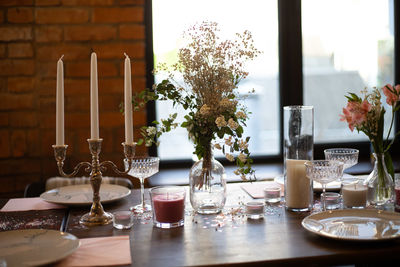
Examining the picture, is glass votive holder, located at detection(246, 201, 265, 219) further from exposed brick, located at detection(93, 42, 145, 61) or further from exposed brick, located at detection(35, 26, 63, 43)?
exposed brick, located at detection(35, 26, 63, 43)

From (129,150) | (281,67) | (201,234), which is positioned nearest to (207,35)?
(129,150)

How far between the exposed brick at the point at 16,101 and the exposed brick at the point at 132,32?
0.54 metres

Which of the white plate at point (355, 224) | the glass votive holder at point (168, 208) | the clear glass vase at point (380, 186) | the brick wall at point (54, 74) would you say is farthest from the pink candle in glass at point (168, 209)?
the brick wall at point (54, 74)

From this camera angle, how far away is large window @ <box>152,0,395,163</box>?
9.77 feet

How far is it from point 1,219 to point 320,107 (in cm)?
200

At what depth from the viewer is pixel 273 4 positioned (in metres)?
3.04

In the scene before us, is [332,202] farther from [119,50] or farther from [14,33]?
[14,33]

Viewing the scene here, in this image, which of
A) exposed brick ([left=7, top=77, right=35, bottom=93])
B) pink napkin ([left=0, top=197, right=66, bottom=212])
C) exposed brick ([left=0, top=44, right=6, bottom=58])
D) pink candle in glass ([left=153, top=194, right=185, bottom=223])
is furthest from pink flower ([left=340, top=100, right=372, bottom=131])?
exposed brick ([left=0, top=44, right=6, bottom=58])

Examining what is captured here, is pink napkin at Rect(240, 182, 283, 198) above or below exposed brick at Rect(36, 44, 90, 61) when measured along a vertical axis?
below

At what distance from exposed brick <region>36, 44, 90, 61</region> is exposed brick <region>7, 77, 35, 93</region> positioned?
0.40 feet

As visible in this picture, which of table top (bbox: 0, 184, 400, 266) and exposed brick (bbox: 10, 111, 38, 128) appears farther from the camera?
exposed brick (bbox: 10, 111, 38, 128)

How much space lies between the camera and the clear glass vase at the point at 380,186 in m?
1.67

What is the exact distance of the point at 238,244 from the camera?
1.38 metres

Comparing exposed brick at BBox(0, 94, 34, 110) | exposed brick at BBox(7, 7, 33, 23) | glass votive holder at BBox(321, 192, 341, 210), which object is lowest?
glass votive holder at BBox(321, 192, 341, 210)
